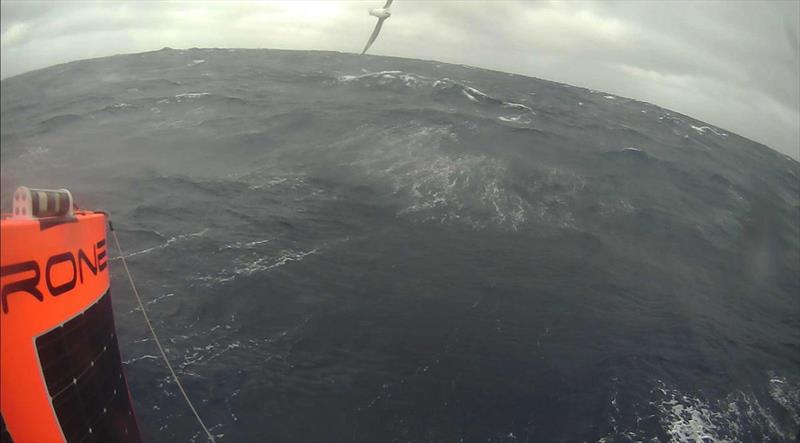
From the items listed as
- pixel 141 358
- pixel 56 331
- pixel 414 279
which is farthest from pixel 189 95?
pixel 56 331

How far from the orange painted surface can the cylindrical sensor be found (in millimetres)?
128

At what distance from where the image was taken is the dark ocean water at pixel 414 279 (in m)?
12.8

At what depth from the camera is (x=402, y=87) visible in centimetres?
6862

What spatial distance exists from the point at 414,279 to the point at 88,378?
14.4 metres

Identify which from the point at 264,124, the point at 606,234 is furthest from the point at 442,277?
the point at 264,124

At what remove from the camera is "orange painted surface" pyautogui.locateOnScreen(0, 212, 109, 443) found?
509cm

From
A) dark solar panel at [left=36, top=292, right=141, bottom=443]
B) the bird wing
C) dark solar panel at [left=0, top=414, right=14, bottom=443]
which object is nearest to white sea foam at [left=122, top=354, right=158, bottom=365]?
dark solar panel at [left=36, top=292, right=141, bottom=443]

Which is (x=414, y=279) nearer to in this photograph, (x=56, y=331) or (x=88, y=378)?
(x=88, y=378)

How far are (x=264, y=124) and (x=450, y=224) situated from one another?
25.3 m

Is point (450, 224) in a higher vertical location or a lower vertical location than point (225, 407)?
higher

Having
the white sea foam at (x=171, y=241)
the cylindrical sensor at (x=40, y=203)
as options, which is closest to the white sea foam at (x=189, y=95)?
the white sea foam at (x=171, y=241)

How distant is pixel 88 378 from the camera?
6648mm

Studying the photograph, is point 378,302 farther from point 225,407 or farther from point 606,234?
point 606,234

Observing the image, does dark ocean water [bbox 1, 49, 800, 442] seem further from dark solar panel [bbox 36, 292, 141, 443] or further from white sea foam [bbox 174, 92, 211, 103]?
white sea foam [bbox 174, 92, 211, 103]
